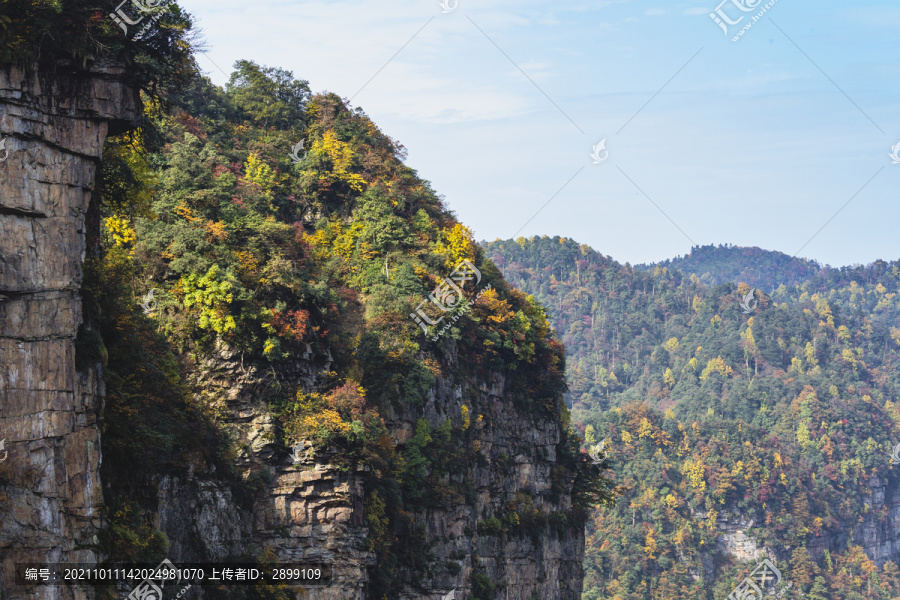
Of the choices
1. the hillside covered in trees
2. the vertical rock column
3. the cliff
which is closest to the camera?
the vertical rock column

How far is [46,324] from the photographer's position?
63.5 ft

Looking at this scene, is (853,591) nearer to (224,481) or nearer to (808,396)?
(808,396)

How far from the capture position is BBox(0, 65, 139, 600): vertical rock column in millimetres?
18609

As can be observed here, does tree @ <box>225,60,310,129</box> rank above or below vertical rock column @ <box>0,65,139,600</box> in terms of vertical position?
above

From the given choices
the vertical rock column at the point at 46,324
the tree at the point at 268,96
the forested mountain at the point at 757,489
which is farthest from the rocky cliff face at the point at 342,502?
the forested mountain at the point at 757,489

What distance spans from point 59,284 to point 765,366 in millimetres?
167876

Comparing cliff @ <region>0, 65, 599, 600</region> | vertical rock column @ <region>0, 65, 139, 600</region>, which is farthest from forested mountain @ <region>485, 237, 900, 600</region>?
vertical rock column @ <region>0, 65, 139, 600</region>

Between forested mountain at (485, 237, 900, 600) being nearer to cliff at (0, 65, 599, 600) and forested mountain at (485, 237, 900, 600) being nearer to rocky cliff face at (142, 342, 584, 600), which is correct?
cliff at (0, 65, 599, 600)

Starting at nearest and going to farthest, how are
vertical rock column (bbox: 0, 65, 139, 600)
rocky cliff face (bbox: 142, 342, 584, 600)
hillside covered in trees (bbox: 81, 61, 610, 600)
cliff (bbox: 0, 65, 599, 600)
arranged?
vertical rock column (bbox: 0, 65, 139, 600) → cliff (bbox: 0, 65, 599, 600) → hillside covered in trees (bbox: 81, 61, 610, 600) → rocky cliff face (bbox: 142, 342, 584, 600)

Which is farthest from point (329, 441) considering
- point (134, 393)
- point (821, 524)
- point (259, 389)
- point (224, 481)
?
point (821, 524)

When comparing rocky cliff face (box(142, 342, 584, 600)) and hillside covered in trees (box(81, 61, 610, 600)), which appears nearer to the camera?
hillside covered in trees (box(81, 61, 610, 600))

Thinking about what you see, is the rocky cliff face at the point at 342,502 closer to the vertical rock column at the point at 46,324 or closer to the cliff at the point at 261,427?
the cliff at the point at 261,427

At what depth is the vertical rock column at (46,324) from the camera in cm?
1861

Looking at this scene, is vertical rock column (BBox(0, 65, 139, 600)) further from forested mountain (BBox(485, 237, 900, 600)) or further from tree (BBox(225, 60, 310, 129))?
forested mountain (BBox(485, 237, 900, 600))
